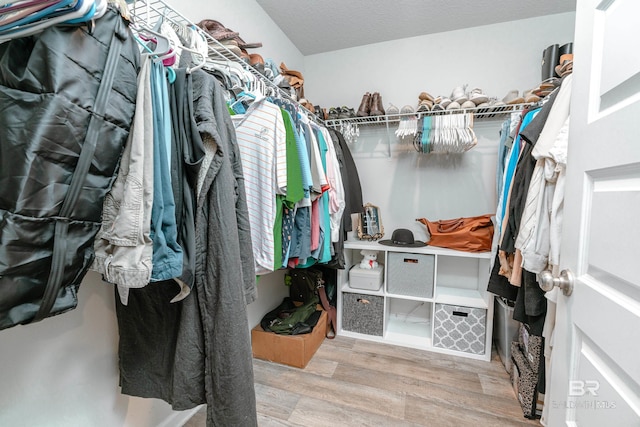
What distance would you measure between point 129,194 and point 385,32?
7.73ft

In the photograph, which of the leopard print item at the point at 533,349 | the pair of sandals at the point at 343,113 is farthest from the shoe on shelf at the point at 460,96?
the leopard print item at the point at 533,349

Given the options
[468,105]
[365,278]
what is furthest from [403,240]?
[468,105]

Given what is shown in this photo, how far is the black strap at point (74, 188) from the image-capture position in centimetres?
44

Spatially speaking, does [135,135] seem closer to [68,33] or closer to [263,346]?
[68,33]

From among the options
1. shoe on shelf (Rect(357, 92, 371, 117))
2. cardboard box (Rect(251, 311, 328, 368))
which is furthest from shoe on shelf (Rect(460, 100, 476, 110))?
cardboard box (Rect(251, 311, 328, 368))

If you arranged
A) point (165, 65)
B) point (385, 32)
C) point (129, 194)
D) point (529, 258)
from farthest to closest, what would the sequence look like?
point (385, 32)
point (529, 258)
point (165, 65)
point (129, 194)

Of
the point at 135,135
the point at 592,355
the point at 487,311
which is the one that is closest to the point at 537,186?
the point at 592,355

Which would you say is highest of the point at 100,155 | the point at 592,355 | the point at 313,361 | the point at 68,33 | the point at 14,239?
the point at 68,33

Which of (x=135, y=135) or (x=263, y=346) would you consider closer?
(x=135, y=135)

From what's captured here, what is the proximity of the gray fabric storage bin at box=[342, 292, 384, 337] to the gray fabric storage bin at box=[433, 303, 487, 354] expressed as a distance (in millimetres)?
405

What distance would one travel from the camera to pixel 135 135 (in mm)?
552

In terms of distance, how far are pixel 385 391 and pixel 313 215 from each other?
1.11 metres

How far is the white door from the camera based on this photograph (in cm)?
45

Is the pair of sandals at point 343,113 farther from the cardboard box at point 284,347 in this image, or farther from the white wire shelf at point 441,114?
the cardboard box at point 284,347
